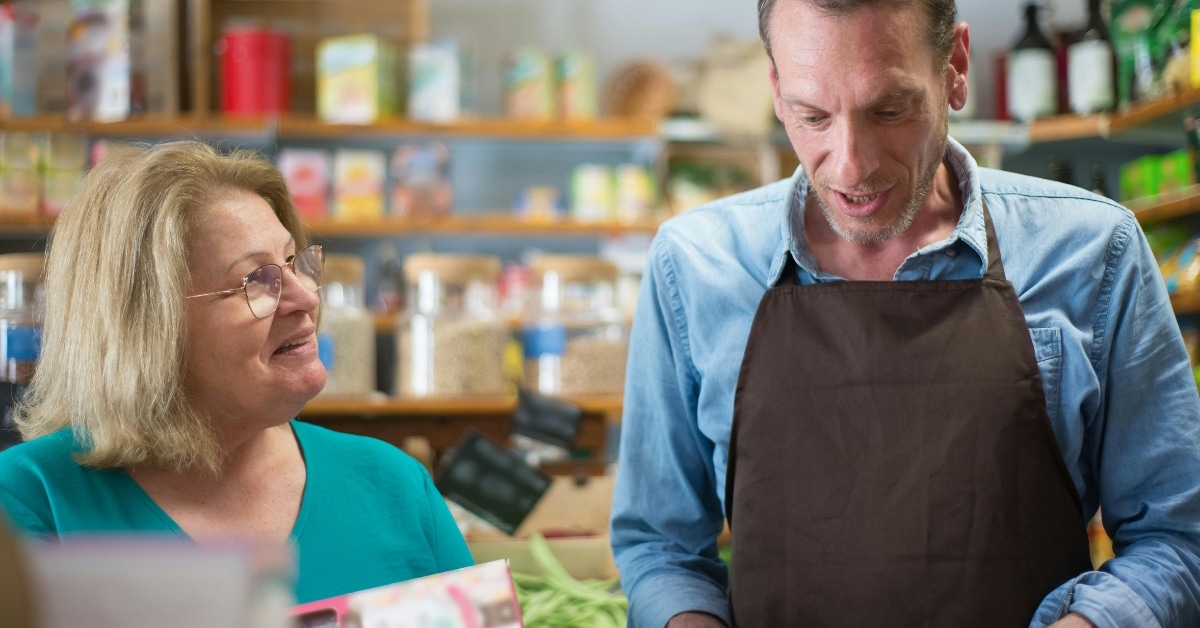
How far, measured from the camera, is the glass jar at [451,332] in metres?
3.47

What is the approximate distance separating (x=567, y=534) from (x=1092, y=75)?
3123 mm

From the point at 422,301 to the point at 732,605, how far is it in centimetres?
247

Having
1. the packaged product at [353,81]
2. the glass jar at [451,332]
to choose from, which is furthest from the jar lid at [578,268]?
the packaged product at [353,81]

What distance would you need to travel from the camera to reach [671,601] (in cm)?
120

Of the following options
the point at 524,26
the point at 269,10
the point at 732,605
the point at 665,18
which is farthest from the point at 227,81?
the point at 732,605

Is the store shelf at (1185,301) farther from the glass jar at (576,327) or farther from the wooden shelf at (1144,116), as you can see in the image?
the glass jar at (576,327)

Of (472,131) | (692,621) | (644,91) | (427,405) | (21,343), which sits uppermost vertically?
(644,91)

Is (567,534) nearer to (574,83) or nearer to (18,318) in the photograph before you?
(18,318)

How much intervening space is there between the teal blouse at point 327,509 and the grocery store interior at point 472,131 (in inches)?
77.4

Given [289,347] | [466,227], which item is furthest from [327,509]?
[466,227]

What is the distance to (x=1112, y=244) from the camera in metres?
1.18

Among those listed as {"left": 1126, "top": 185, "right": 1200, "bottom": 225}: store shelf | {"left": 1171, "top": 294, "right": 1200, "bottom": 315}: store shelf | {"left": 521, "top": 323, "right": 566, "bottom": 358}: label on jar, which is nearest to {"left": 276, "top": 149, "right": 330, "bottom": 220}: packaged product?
{"left": 521, "top": 323, "right": 566, "bottom": 358}: label on jar

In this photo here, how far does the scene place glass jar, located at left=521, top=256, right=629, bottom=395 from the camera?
363 cm

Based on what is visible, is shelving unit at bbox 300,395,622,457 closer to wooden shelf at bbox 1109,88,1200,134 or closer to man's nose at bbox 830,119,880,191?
man's nose at bbox 830,119,880,191
